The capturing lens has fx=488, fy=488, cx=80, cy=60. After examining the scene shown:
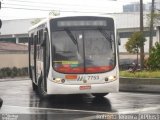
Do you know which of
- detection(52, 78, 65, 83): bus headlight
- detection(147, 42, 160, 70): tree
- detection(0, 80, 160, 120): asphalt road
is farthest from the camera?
detection(147, 42, 160, 70): tree

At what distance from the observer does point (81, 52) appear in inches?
703

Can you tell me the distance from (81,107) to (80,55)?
2070mm

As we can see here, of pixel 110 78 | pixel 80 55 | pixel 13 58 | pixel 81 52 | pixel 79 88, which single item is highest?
pixel 81 52

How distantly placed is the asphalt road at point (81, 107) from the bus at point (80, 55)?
72 cm

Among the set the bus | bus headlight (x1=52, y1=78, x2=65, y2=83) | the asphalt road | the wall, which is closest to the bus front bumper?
the bus

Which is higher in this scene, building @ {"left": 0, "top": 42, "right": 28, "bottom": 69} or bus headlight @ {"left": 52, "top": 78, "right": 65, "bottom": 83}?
bus headlight @ {"left": 52, "top": 78, "right": 65, "bottom": 83}

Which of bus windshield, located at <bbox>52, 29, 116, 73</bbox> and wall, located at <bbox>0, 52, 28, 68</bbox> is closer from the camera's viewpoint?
bus windshield, located at <bbox>52, 29, 116, 73</bbox>

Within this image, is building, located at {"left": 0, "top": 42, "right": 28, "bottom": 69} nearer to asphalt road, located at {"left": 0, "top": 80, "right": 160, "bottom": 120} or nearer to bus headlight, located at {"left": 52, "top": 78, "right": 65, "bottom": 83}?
asphalt road, located at {"left": 0, "top": 80, "right": 160, "bottom": 120}

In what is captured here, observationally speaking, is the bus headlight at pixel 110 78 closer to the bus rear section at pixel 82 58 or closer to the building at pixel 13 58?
the bus rear section at pixel 82 58

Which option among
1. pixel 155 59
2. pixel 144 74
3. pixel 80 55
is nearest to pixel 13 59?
pixel 155 59

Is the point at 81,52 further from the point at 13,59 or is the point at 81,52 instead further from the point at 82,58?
the point at 13,59

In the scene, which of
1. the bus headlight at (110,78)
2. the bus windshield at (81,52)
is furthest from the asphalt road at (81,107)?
the bus windshield at (81,52)

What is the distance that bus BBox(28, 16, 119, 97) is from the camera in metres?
17.7

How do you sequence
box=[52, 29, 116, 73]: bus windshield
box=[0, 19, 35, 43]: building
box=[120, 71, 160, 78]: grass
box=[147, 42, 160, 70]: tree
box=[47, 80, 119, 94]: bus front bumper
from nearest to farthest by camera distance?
box=[47, 80, 119, 94]: bus front bumper < box=[52, 29, 116, 73]: bus windshield < box=[120, 71, 160, 78]: grass < box=[147, 42, 160, 70]: tree < box=[0, 19, 35, 43]: building
